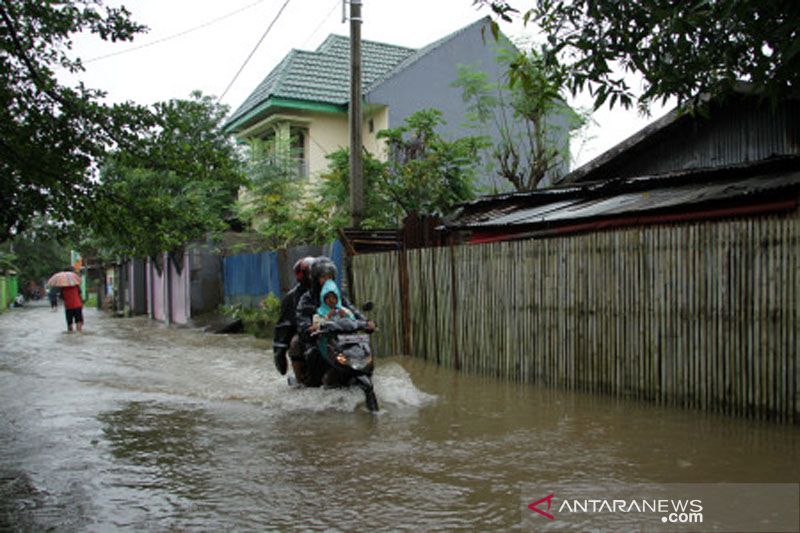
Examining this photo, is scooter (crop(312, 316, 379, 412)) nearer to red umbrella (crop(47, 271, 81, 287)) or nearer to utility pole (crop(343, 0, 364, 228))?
utility pole (crop(343, 0, 364, 228))

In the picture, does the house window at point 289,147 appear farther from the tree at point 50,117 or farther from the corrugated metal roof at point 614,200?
the tree at point 50,117

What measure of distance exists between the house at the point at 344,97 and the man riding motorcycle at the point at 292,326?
1107 centimetres

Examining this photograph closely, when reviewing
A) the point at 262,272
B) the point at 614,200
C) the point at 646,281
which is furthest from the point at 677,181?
the point at 262,272

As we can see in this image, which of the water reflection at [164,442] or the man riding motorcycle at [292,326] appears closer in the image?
the water reflection at [164,442]

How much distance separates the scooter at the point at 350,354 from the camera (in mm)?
6781

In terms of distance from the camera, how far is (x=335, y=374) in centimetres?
712

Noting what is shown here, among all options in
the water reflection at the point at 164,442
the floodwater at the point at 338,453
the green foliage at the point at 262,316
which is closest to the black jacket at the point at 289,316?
the floodwater at the point at 338,453

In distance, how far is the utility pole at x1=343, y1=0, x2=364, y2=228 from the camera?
11844 mm

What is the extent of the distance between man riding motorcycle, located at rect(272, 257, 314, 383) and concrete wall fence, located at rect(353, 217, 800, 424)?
2.19 m

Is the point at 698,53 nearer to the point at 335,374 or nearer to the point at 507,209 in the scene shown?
the point at 335,374

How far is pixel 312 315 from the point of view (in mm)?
7469

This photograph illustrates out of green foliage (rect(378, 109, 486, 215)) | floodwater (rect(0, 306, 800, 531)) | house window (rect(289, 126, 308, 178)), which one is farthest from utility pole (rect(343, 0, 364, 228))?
house window (rect(289, 126, 308, 178))

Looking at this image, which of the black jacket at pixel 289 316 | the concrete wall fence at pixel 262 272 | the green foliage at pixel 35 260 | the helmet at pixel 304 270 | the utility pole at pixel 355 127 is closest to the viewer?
the helmet at pixel 304 270

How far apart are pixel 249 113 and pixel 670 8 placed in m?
17.1
